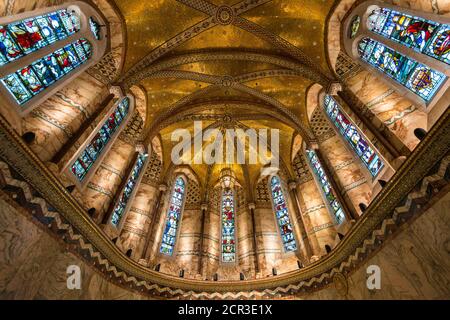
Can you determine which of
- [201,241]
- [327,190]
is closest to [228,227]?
[201,241]

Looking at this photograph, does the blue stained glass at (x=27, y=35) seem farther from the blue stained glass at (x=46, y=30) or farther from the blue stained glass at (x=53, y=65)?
the blue stained glass at (x=53, y=65)

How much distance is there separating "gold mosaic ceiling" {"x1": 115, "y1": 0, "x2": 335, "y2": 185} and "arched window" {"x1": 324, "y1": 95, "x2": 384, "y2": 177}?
1.56 m

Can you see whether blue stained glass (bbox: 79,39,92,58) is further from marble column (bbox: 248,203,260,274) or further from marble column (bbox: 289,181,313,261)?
marble column (bbox: 289,181,313,261)

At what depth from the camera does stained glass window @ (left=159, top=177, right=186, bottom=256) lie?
11.4m

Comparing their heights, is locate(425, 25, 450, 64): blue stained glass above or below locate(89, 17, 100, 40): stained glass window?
below

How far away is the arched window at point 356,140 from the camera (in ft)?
25.5

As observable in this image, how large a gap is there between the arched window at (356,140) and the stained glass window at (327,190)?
66.0 inches

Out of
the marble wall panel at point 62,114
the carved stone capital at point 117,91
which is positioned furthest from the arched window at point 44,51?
the carved stone capital at point 117,91

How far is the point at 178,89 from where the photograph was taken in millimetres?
12578

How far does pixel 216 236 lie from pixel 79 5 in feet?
35.2

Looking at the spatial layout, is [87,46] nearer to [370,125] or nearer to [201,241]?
[201,241]

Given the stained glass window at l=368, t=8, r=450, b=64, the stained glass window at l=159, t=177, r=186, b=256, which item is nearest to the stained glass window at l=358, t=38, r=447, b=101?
the stained glass window at l=368, t=8, r=450, b=64

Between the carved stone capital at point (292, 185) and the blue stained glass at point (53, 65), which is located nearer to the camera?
the blue stained glass at point (53, 65)
